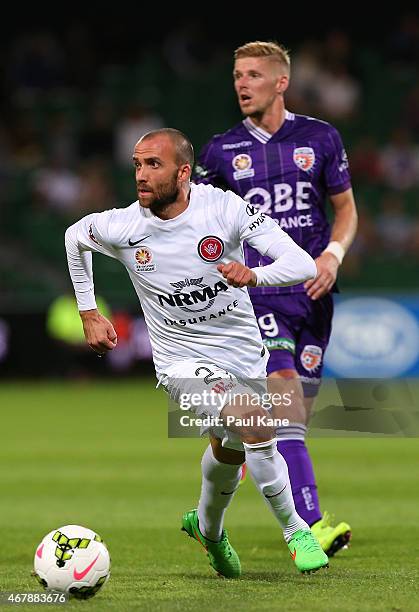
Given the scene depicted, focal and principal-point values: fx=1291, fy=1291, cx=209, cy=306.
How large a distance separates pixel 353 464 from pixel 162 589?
5.64m

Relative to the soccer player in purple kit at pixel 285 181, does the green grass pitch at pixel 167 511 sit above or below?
below

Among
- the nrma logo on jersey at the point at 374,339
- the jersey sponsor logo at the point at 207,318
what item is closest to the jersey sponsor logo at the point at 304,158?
the jersey sponsor logo at the point at 207,318

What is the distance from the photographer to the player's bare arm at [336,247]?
644cm

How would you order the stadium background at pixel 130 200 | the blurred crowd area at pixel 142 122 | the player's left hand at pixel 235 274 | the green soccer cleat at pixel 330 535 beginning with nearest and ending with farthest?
the player's left hand at pixel 235 274 → the green soccer cleat at pixel 330 535 → the stadium background at pixel 130 200 → the blurred crowd area at pixel 142 122

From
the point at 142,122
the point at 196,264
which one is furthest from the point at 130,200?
the point at 196,264

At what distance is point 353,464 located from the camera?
430 inches

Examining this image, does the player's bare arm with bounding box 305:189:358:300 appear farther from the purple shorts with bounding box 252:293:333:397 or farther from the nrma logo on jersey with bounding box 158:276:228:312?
the nrma logo on jersey with bounding box 158:276:228:312

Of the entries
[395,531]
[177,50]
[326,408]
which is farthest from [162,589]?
[177,50]

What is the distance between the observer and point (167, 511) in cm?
843

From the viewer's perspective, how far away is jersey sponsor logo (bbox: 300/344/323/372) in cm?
699

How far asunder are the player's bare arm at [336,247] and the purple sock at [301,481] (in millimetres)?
805

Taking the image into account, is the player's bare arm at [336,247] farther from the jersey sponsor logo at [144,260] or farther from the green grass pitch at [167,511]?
the green grass pitch at [167,511]

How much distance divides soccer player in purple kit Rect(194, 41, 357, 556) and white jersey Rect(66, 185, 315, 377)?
0.99m

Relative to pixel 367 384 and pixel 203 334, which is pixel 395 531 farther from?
pixel 367 384
